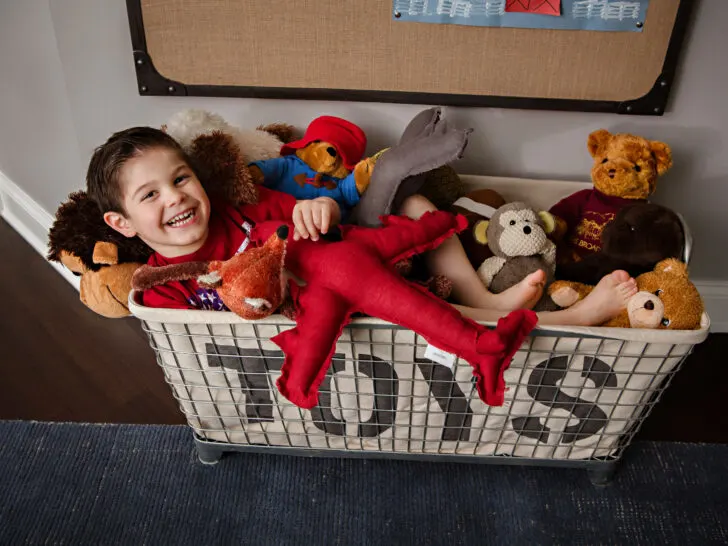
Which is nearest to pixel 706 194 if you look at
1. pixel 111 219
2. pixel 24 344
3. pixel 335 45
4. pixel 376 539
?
pixel 335 45

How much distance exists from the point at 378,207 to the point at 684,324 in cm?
47

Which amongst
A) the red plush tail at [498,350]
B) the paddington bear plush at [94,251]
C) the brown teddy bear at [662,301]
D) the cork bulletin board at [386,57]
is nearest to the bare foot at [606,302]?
the brown teddy bear at [662,301]

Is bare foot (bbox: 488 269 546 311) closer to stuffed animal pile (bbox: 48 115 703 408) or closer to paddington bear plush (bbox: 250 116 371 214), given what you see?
stuffed animal pile (bbox: 48 115 703 408)

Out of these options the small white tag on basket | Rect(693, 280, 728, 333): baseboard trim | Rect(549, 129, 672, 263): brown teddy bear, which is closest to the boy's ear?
the small white tag on basket

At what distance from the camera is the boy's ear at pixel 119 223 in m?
0.88

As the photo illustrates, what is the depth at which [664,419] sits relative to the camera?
3.68ft

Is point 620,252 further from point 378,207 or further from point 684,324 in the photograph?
point 378,207

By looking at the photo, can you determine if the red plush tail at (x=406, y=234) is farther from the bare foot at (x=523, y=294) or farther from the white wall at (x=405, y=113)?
the white wall at (x=405, y=113)

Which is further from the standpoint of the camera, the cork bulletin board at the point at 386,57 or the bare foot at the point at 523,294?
the cork bulletin board at the point at 386,57

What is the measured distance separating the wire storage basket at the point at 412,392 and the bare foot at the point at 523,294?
0.34 ft

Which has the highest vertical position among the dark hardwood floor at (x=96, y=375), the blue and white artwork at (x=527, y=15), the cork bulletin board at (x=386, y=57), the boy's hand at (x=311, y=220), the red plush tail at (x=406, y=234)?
the blue and white artwork at (x=527, y=15)

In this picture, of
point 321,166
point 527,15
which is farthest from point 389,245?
point 527,15

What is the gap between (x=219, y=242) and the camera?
93 centimetres

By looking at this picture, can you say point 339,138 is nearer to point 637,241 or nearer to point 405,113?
point 405,113
